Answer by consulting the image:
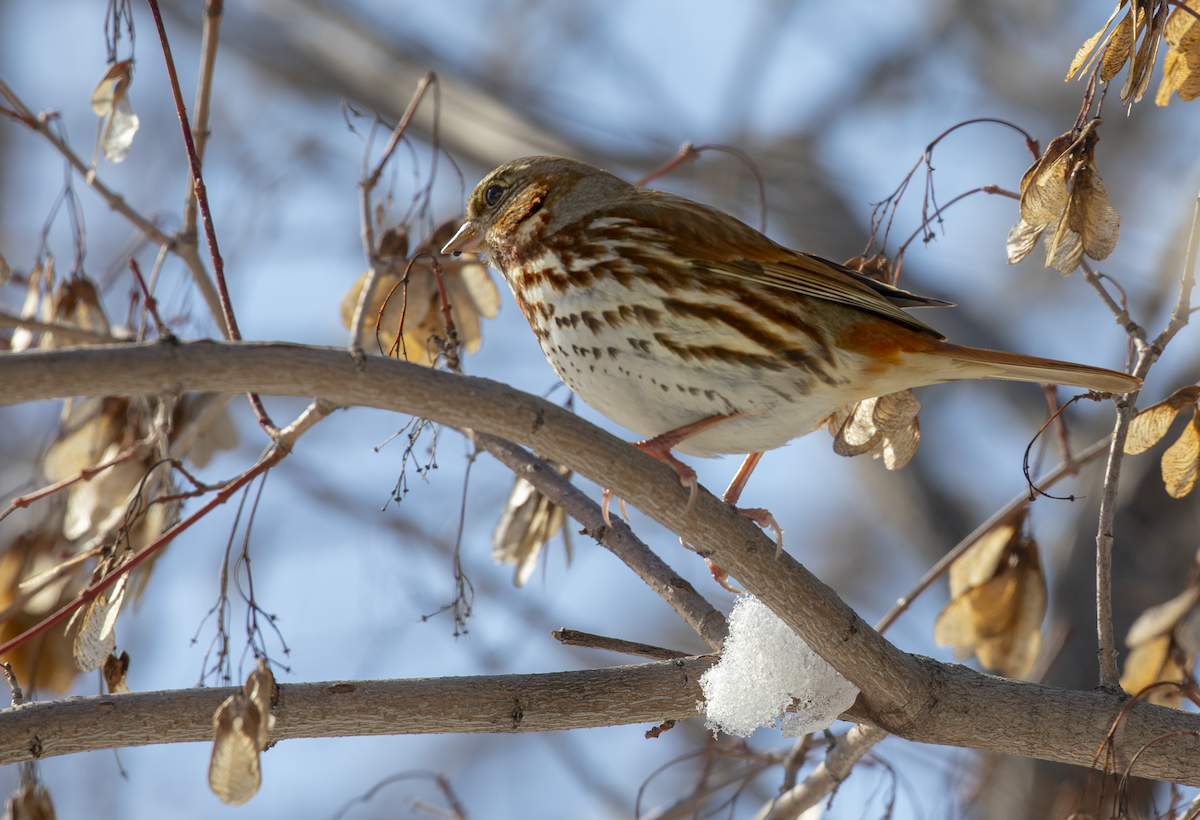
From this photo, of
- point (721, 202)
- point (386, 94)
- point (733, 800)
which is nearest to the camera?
point (733, 800)

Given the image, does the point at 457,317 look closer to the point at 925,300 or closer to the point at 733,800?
the point at 925,300

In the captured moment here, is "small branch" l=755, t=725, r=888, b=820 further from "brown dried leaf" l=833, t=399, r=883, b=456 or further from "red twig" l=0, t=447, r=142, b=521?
"red twig" l=0, t=447, r=142, b=521

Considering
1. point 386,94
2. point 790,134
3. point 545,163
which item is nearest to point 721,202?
point 790,134

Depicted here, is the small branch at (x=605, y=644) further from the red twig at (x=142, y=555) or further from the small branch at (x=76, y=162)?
the small branch at (x=76, y=162)

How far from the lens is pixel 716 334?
2.75 m

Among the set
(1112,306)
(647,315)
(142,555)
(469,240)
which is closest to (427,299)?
(469,240)

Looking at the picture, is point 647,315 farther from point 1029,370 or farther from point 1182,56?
point 1182,56

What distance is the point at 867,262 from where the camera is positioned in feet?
10.5

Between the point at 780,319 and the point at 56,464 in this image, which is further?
the point at 56,464

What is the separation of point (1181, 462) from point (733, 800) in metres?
1.54

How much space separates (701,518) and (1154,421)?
1.19m

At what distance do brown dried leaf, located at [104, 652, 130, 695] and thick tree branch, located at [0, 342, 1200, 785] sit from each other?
1016 millimetres

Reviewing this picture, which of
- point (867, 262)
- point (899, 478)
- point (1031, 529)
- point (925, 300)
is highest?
point (899, 478)

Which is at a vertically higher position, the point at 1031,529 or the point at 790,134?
the point at 790,134
